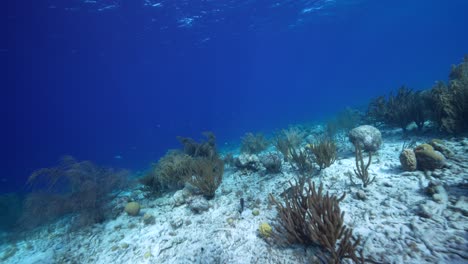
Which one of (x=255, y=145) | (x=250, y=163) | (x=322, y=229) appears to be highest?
(x=322, y=229)

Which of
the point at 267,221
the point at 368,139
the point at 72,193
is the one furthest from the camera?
the point at 72,193

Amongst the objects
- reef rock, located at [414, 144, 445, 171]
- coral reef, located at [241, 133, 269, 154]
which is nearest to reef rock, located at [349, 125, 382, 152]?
reef rock, located at [414, 144, 445, 171]

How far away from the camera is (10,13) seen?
706 inches

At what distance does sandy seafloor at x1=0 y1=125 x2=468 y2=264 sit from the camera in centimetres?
285

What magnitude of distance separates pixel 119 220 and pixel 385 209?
729cm

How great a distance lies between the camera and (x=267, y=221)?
14.0 feet

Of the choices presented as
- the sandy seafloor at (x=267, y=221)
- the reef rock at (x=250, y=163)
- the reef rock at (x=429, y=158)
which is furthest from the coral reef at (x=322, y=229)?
the reef rock at (x=250, y=163)

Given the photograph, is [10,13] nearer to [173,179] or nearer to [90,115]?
[173,179]

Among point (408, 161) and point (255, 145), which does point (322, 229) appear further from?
point (255, 145)

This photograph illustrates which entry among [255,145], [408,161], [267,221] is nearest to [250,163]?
[267,221]

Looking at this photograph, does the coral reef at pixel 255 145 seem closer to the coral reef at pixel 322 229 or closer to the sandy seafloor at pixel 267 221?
the sandy seafloor at pixel 267 221

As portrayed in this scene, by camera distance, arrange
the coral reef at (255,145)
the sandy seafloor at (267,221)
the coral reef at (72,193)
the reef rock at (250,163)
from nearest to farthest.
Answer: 1. the sandy seafloor at (267,221)
2. the coral reef at (72,193)
3. the reef rock at (250,163)
4. the coral reef at (255,145)

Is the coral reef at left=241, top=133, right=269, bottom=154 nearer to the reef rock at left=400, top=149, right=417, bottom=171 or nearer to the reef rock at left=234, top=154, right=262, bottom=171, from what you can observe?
the reef rock at left=234, top=154, right=262, bottom=171

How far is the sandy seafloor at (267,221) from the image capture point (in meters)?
2.85
